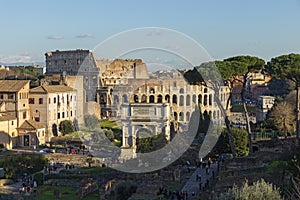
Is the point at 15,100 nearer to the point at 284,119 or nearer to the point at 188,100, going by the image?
the point at 284,119

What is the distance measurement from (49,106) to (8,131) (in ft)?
16.3

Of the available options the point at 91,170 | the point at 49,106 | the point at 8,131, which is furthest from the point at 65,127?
the point at 91,170

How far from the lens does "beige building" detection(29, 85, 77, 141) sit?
36.8m

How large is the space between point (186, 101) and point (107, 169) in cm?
2476

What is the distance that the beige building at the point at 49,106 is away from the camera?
121 ft

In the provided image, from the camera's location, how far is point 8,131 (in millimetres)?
32906

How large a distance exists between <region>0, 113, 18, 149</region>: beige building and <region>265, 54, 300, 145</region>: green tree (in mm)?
17577

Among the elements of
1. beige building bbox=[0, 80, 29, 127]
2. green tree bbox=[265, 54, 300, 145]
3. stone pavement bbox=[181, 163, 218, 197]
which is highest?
green tree bbox=[265, 54, 300, 145]

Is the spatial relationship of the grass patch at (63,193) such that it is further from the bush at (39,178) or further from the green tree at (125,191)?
the green tree at (125,191)

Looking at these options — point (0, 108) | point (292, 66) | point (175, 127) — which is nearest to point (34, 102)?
point (0, 108)

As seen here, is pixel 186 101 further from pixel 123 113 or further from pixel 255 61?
A: pixel 255 61

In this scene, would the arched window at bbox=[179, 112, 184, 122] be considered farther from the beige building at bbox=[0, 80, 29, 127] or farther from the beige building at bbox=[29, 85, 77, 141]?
the beige building at bbox=[0, 80, 29, 127]

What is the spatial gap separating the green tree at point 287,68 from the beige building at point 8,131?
17577 mm

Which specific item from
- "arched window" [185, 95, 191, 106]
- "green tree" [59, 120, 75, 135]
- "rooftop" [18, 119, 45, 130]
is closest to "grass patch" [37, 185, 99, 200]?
"rooftop" [18, 119, 45, 130]
